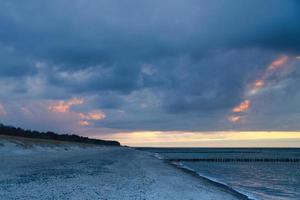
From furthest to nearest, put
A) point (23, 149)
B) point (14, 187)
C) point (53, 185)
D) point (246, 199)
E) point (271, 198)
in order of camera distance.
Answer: point (23, 149) < point (271, 198) < point (246, 199) < point (53, 185) < point (14, 187)

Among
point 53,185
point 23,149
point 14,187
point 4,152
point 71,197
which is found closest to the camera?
point 71,197

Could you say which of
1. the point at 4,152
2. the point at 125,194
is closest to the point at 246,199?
the point at 125,194

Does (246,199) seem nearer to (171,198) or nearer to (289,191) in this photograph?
(171,198)

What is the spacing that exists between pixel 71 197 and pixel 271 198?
16990mm

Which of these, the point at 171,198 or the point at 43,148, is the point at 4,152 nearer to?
the point at 43,148

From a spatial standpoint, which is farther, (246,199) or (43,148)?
(43,148)

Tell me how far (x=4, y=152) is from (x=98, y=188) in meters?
32.7

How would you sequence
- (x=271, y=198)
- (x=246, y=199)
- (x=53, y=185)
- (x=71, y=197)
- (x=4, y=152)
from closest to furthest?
(x=71, y=197) < (x=53, y=185) < (x=246, y=199) < (x=271, y=198) < (x=4, y=152)

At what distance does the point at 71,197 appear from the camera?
723 inches

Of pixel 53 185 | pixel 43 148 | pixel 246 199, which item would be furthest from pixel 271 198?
pixel 43 148

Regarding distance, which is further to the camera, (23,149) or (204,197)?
(23,149)

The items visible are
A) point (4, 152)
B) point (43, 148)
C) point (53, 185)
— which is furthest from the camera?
point (43, 148)

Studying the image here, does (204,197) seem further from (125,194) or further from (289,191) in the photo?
(289,191)

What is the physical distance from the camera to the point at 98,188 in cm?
2297
